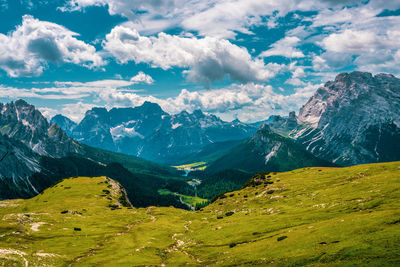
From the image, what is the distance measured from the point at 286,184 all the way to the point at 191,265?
66.4 meters

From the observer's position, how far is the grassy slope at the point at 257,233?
115 feet

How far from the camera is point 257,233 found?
185 ft

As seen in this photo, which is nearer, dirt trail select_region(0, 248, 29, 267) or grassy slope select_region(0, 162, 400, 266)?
grassy slope select_region(0, 162, 400, 266)

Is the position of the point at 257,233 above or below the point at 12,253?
below

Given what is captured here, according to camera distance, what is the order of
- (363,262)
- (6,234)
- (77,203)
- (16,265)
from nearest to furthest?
(363,262), (16,265), (6,234), (77,203)

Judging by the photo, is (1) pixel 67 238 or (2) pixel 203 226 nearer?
(1) pixel 67 238

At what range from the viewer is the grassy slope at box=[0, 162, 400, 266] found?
3490cm

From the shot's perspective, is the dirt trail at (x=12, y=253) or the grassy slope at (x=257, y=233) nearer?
the grassy slope at (x=257, y=233)

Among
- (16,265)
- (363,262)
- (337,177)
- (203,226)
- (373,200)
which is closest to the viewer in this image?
(363,262)

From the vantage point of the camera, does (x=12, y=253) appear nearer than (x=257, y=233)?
Yes

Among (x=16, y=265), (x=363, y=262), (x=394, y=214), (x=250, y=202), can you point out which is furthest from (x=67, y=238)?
(x=394, y=214)

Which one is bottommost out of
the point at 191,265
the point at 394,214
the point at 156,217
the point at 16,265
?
the point at 156,217

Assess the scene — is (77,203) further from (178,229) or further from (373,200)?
(373,200)

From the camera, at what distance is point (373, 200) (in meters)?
54.0
